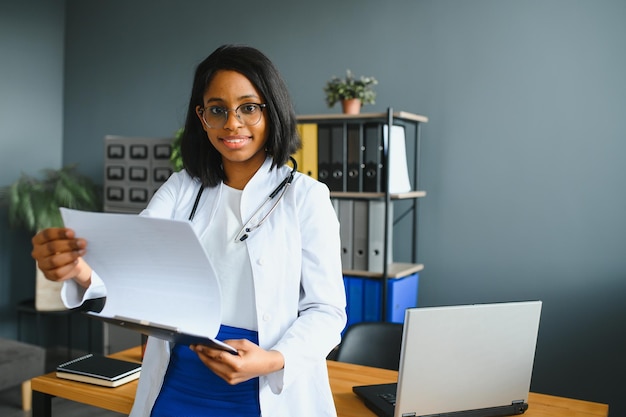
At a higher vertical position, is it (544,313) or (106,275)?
(106,275)

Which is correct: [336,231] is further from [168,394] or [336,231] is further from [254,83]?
[168,394]

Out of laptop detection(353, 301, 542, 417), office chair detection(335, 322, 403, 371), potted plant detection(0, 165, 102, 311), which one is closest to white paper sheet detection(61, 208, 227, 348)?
laptop detection(353, 301, 542, 417)

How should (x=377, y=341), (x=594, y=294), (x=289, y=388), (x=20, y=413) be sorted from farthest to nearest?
1. (x=20, y=413)
2. (x=594, y=294)
3. (x=377, y=341)
4. (x=289, y=388)

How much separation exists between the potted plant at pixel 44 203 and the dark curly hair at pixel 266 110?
3134 millimetres

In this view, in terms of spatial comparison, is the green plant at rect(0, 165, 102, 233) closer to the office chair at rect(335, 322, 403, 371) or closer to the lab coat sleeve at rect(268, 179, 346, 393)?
the office chair at rect(335, 322, 403, 371)

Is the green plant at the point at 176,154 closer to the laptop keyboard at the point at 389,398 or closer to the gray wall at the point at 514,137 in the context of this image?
the gray wall at the point at 514,137

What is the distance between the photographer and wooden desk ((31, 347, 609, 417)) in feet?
5.47

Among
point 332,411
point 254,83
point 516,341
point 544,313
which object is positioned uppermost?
point 254,83

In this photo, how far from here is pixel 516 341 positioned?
5.00ft

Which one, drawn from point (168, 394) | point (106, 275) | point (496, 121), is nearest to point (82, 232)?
point (106, 275)

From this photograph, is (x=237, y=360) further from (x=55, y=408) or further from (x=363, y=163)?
(x=55, y=408)

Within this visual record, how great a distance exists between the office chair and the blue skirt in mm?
1153

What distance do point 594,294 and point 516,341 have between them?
2014 millimetres

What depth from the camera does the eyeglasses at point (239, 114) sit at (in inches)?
50.6
